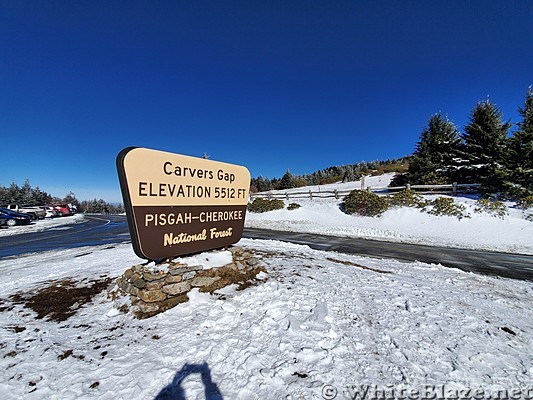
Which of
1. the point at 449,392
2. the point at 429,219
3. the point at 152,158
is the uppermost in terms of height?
the point at 152,158

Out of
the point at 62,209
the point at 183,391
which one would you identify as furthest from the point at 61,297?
the point at 62,209

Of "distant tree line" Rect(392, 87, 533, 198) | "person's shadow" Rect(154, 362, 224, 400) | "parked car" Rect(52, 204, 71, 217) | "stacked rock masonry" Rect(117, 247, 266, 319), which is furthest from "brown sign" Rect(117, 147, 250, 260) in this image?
"parked car" Rect(52, 204, 71, 217)

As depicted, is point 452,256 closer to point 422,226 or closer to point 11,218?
point 422,226

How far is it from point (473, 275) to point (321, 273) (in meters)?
4.24

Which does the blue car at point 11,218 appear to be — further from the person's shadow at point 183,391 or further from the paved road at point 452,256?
the person's shadow at point 183,391

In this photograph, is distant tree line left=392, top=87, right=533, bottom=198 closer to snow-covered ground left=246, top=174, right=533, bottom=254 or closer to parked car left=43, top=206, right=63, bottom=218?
snow-covered ground left=246, top=174, right=533, bottom=254

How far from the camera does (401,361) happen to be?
2691 millimetres

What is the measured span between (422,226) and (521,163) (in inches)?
330

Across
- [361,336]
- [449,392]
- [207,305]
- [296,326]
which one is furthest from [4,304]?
[449,392]

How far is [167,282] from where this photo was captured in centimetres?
406

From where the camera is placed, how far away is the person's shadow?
2225 millimetres

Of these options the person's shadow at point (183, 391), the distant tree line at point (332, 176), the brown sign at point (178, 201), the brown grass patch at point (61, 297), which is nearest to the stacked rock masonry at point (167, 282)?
the brown sign at point (178, 201)

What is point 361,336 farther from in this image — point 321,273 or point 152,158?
point 152,158

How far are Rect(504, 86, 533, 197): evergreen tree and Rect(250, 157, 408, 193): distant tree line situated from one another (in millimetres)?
33339
